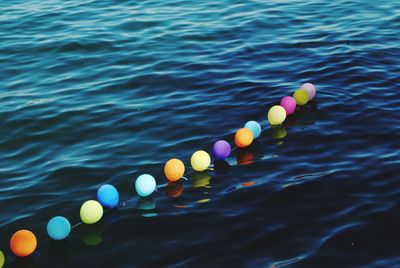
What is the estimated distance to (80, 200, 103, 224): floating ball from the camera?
7.27 metres

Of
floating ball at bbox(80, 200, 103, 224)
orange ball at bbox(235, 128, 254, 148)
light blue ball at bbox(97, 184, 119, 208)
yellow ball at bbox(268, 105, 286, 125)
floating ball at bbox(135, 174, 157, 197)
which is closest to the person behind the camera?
floating ball at bbox(80, 200, 103, 224)

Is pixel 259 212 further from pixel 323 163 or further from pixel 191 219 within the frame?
pixel 323 163

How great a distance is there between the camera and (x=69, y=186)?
8305mm

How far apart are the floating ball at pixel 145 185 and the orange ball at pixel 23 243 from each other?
5.04 feet

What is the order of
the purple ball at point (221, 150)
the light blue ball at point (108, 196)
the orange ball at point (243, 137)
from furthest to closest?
the orange ball at point (243, 137)
the purple ball at point (221, 150)
the light blue ball at point (108, 196)

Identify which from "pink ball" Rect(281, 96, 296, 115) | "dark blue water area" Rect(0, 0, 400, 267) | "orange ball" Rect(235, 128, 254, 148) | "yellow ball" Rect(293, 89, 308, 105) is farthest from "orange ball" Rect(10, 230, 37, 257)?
"yellow ball" Rect(293, 89, 308, 105)

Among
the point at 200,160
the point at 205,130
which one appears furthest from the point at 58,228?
the point at 205,130

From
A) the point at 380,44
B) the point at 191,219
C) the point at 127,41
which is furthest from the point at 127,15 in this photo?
the point at 191,219

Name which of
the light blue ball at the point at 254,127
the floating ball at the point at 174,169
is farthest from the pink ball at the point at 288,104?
the floating ball at the point at 174,169

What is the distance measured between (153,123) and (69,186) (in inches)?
85.3

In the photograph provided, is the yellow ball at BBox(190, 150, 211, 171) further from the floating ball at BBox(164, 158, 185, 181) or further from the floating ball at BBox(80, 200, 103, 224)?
the floating ball at BBox(80, 200, 103, 224)

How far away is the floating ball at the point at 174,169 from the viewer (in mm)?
8109

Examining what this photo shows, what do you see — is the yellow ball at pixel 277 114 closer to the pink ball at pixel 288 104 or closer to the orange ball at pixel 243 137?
the pink ball at pixel 288 104

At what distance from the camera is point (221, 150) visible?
8594mm
